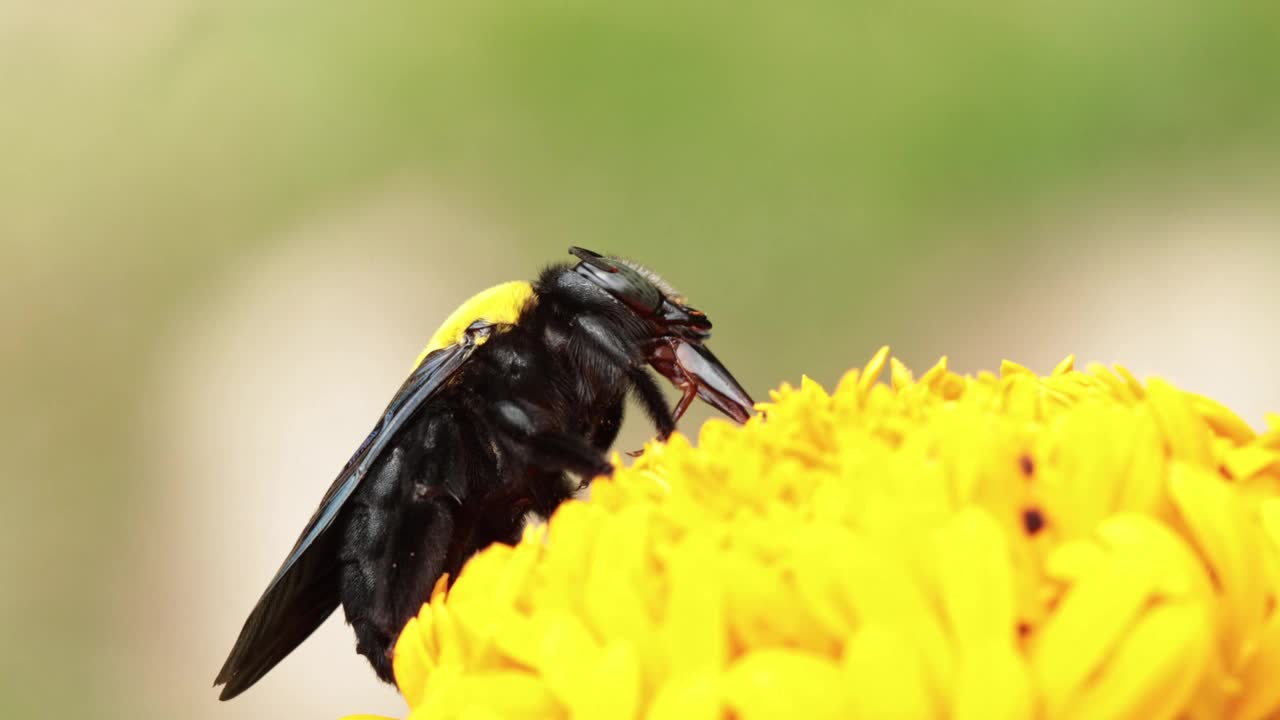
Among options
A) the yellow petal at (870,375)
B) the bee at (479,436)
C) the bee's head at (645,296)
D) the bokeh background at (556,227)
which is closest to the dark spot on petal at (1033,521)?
the yellow petal at (870,375)

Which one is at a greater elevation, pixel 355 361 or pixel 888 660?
pixel 355 361

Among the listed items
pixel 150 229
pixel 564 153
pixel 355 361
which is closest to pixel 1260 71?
pixel 564 153

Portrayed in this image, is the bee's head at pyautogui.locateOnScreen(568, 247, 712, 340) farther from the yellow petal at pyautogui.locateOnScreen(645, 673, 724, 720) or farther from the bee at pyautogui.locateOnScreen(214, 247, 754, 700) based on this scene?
the yellow petal at pyautogui.locateOnScreen(645, 673, 724, 720)

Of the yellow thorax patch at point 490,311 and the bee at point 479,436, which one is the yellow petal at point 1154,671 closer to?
the bee at point 479,436

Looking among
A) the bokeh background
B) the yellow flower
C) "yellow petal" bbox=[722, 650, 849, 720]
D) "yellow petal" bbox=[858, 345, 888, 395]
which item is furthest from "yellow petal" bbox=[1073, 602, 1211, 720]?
the bokeh background

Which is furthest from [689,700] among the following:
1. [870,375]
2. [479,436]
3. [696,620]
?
[479,436]

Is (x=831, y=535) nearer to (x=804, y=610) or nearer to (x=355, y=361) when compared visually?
(x=804, y=610)
